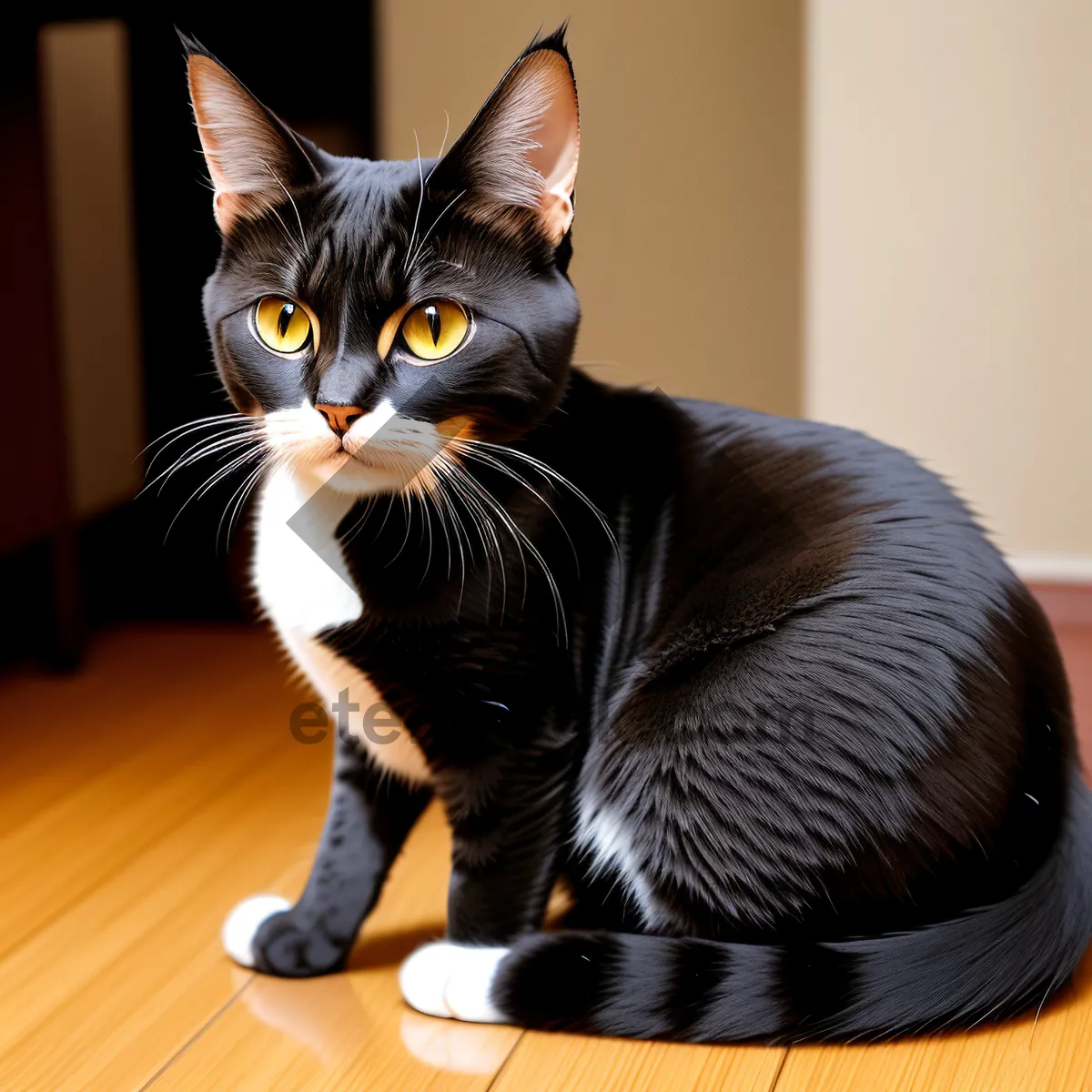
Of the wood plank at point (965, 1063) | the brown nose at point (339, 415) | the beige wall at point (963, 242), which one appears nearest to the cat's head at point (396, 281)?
the brown nose at point (339, 415)

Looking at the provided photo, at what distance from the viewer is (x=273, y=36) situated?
1.77 meters

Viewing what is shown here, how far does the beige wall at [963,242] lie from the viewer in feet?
4.52

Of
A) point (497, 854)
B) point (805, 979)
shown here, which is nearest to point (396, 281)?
point (497, 854)

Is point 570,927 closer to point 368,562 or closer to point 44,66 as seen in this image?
point 368,562

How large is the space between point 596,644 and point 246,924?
1.21 feet

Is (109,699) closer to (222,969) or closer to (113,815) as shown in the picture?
(113,815)

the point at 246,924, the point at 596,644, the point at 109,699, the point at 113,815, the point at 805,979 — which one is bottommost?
the point at 109,699

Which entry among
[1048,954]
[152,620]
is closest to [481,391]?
[1048,954]

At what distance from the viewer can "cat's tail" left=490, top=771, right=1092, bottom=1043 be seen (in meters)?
0.82

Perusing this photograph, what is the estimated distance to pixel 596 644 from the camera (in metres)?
0.93

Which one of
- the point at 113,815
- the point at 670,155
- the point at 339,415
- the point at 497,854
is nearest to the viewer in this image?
the point at 339,415

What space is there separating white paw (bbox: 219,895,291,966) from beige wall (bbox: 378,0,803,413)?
1.06 m

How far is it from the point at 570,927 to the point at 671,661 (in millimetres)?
236

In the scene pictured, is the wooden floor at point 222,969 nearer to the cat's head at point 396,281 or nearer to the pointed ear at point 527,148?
the cat's head at point 396,281
